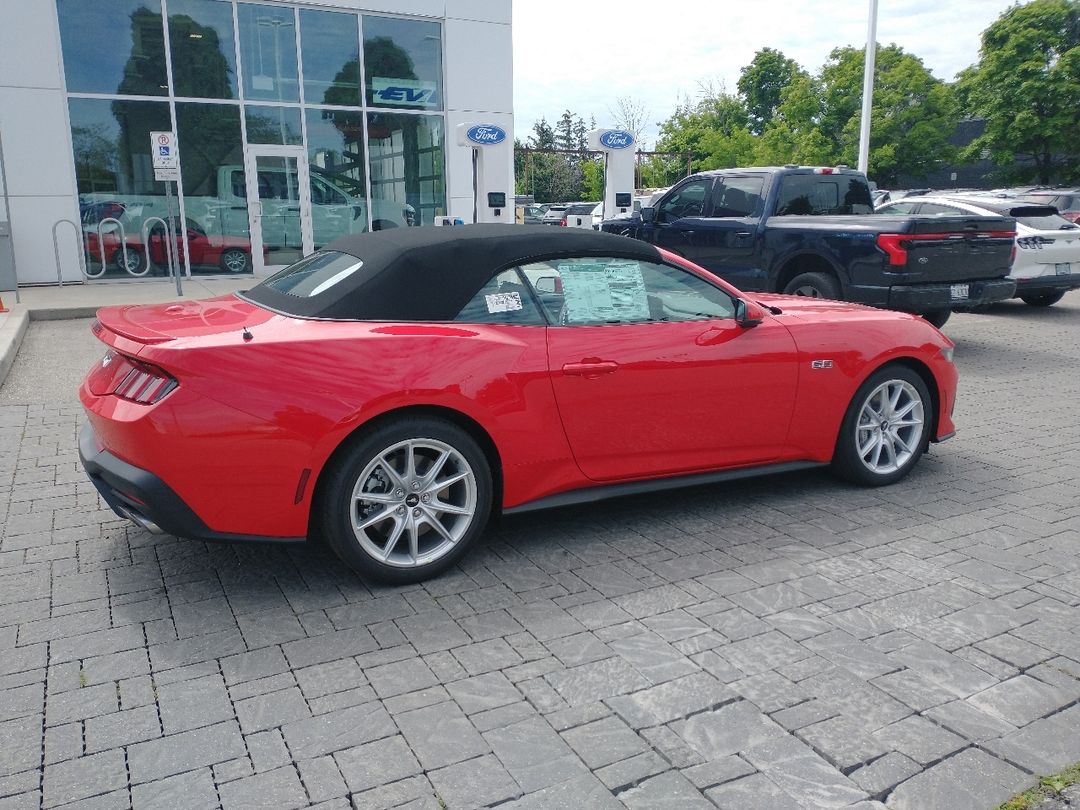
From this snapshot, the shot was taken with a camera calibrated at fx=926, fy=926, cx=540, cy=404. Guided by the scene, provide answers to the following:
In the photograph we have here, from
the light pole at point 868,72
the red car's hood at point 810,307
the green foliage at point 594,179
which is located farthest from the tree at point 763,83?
the red car's hood at point 810,307

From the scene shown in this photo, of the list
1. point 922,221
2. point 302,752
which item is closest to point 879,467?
point 302,752

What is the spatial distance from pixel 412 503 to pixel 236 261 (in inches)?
587

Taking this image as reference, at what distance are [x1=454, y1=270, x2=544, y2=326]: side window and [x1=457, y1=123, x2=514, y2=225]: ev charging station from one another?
1276cm

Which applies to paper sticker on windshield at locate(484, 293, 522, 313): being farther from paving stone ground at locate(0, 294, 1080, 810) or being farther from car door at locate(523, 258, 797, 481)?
paving stone ground at locate(0, 294, 1080, 810)

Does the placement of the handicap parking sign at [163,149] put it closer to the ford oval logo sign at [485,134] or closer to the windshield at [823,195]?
the ford oval logo sign at [485,134]

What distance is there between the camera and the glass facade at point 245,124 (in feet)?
52.9

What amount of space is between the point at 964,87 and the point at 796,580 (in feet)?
145

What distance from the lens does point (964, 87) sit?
41.5 metres

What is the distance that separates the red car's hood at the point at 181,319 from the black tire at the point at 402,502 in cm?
78

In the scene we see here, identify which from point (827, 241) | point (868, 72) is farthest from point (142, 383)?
point (868, 72)

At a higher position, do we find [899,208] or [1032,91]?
[1032,91]

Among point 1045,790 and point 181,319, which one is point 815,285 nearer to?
point 181,319

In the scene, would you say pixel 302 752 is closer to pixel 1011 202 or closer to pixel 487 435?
pixel 487 435

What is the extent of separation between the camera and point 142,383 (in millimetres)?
3699
